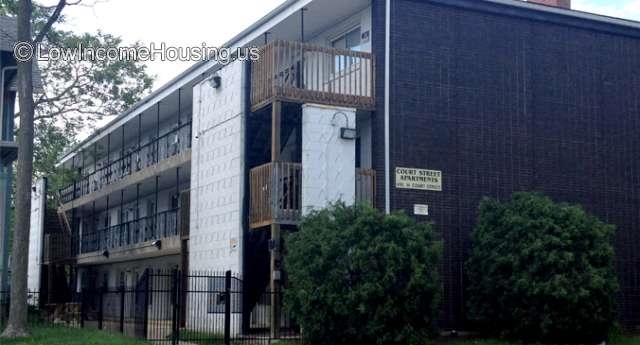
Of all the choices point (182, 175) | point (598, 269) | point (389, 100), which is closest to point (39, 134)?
point (182, 175)

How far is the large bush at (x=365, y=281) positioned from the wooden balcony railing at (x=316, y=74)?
3747 millimetres

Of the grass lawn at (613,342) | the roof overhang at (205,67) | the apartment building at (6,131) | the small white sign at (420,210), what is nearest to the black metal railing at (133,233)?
the roof overhang at (205,67)

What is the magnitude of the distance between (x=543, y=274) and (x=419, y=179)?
12.4 feet

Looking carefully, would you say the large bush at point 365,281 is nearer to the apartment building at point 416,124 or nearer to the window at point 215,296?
the apartment building at point 416,124

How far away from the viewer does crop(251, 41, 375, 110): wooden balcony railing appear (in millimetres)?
21578

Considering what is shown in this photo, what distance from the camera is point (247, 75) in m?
22.8

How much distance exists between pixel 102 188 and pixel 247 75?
705 inches

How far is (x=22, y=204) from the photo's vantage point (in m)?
21.1

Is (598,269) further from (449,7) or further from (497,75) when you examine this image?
(449,7)

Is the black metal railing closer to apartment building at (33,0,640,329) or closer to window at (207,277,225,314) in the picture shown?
apartment building at (33,0,640,329)

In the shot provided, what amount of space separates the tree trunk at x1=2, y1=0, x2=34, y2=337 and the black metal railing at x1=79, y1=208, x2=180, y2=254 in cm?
808

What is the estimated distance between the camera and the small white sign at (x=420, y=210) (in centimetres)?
2190

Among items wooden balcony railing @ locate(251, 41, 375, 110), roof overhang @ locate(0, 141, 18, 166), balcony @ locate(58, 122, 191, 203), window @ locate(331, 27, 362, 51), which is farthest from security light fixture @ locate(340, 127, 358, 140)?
roof overhang @ locate(0, 141, 18, 166)

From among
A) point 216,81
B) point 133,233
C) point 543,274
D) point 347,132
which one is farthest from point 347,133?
point 133,233
